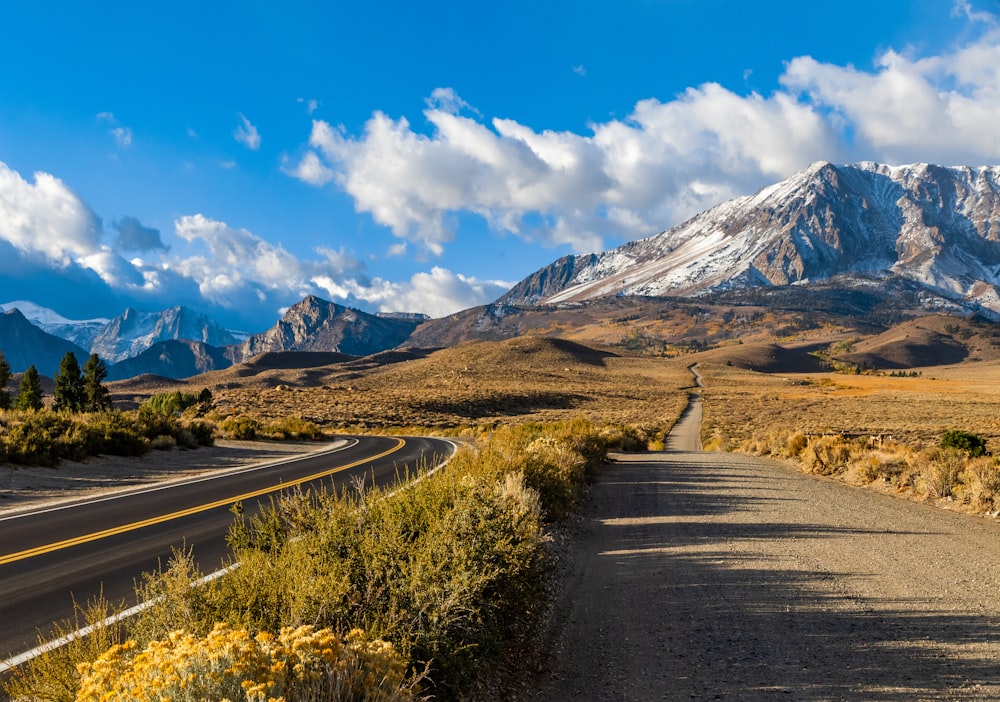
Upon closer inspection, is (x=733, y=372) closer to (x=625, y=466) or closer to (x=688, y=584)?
(x=625, y=466)

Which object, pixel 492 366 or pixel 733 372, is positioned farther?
pixel 733 372

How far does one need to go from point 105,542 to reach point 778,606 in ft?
30.5

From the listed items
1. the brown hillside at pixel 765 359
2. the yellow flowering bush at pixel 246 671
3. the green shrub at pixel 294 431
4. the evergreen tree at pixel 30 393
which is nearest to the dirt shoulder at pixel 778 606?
the yellow flowering bush at pixel 246 671

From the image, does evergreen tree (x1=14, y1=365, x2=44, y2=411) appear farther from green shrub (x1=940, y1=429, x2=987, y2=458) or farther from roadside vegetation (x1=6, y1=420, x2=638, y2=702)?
green shrub (x1=940, y1=429, x2=987, y2=458)

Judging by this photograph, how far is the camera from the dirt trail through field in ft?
16.5

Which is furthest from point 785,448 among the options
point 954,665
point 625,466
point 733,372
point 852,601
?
point 733,372

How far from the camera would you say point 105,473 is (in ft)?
54.2

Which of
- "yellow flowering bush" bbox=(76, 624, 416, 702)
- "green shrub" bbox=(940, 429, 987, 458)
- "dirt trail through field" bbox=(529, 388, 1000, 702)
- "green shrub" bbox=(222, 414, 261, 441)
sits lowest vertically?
"green shrub" bbox=(940, 429, 987, 458)

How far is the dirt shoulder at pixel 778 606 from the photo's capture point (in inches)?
199

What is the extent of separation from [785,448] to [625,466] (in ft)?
23.4

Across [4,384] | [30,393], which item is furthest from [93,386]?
[4,384]

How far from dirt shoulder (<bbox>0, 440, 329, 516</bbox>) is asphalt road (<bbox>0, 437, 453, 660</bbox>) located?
1.28 meters

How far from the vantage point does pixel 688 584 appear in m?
7.64

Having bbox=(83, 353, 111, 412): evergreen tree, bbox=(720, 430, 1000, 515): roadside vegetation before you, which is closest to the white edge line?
bbox=(720, 430, 1000, 515): roadside vegetation
